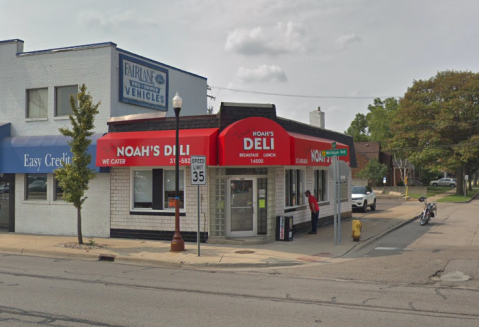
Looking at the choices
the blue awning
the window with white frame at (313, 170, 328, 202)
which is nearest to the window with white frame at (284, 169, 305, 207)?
the window with white frame at (313, 170, 328, 202)

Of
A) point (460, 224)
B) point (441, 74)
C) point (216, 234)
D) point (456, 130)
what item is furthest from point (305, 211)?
point (441, 74)

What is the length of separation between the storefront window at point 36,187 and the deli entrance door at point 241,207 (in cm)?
799

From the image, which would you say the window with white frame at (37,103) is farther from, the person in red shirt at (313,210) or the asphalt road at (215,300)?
the person in red shirt at (313,210)

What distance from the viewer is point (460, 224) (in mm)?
21547

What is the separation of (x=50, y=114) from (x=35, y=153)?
1717 mm

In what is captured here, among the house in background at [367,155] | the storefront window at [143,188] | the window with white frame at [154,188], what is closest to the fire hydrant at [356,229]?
the window with white frame at [154,188]

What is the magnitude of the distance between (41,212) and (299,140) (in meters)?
10.6

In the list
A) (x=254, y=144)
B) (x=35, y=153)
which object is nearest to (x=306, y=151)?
(x=254, y=144)

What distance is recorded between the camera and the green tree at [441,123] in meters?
43.9

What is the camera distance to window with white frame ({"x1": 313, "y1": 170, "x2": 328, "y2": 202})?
20266 millimetres

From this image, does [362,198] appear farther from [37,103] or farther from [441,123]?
[441,123]

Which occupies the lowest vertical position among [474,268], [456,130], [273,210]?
[474,268]

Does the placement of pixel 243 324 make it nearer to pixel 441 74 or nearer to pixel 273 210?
pixel 273 210

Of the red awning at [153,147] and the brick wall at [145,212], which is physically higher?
the red awning at [153,147]
